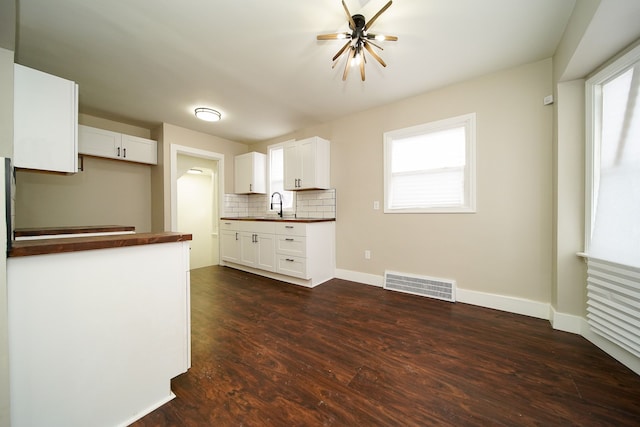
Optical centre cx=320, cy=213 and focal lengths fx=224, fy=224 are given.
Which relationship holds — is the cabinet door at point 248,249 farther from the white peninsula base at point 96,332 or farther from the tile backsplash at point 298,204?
the white peninsula base at point 96,332

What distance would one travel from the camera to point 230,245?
4.14 metres

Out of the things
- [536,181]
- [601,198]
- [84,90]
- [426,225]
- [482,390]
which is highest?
[84,90]

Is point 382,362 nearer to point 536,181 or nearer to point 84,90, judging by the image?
point 536,181

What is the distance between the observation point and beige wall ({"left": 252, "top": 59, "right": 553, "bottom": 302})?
217 cm

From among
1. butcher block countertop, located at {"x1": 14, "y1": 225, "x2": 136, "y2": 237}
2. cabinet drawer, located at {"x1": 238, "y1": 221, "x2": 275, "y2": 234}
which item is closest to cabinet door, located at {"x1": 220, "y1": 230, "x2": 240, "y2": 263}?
cabinet drawer, located at {"x1": 238, "y1": 221, "x2": 275, "y2": 234}

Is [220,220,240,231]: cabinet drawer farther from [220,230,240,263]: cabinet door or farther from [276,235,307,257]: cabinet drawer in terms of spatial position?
[276,235,307,257]: cabinet drawer

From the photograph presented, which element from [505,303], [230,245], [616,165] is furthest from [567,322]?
[230,245]

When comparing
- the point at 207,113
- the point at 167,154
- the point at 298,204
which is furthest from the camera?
the point at 298,204

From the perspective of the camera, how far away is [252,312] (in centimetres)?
232

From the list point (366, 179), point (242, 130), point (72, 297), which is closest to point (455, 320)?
point (366, 179)

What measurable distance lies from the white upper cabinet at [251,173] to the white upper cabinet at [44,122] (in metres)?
2.47

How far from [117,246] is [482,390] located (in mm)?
2113

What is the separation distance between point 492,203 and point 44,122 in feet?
14.1

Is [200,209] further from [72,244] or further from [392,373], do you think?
[392,373]
